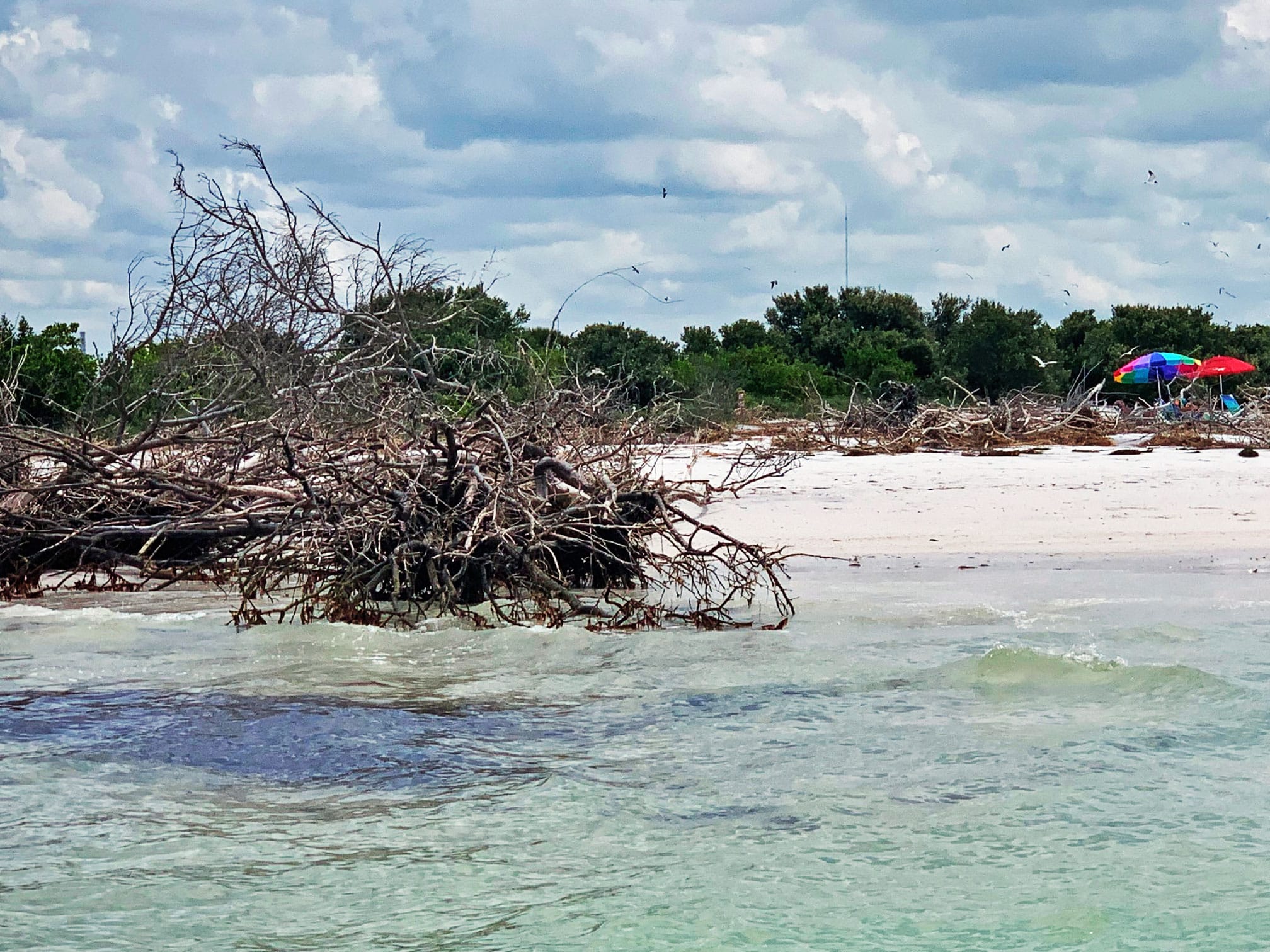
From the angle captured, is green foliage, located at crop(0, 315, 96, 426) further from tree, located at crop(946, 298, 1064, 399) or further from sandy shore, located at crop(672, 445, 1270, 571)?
tree, located at crop(946, 298, 1064, 399)

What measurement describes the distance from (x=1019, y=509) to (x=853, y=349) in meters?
26.6

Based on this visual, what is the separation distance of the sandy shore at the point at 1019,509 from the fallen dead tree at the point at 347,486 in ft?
4.94

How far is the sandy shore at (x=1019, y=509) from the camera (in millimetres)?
11469

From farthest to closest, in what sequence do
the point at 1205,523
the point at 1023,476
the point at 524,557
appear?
the point at 1023,476, the point at 1205,523, the point at 524,557

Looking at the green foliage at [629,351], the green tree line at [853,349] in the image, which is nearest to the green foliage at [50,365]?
the green tree line at [853,349]

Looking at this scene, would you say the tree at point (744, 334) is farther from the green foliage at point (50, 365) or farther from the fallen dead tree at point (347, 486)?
the fallen dead tree at point (347, 486)

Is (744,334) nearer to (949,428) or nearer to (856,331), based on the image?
(856,331)

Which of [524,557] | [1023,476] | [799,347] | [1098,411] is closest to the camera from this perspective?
[524,557]

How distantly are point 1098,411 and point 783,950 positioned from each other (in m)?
20.7

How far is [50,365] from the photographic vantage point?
2138 centimetres

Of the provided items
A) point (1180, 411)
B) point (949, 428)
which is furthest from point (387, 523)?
point (1180, 411)

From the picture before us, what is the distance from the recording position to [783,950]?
156 inches

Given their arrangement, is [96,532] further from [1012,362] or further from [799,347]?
[799,347]

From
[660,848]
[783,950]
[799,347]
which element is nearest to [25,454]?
[660,848]
